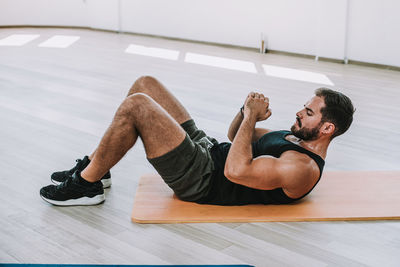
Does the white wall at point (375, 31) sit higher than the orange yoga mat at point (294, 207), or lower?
higher

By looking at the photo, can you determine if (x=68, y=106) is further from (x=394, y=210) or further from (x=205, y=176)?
(x=394, y=210)

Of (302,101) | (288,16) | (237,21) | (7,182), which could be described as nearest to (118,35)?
(237,21)

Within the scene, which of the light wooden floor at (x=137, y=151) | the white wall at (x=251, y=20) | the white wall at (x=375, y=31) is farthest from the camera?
the white wall at (x=251, y=20)

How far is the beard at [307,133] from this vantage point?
2.42 meters

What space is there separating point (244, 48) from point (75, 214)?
18.4 feet

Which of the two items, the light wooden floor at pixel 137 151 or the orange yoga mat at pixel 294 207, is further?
the orange yoga mat at pixel 294 207

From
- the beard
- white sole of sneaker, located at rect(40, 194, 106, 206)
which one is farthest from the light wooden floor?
the beard

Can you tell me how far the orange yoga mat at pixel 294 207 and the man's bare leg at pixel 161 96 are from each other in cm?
38

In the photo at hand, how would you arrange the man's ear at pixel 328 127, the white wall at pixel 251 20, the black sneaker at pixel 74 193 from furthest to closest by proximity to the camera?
the white wall at pixel 251 20
the black sneaker at pixel 74 193
the man's ear at pixel 328 127

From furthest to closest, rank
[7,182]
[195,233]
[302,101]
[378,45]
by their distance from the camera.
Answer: [378,45]
[302,101]
[7,182]
[195,233]

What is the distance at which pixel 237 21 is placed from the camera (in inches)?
305

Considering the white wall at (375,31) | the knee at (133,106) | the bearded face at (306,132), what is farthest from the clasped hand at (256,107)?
the white wall at (375,31)

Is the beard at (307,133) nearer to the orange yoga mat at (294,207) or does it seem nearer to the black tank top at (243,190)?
the black tank top at (243,190)

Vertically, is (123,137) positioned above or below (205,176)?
above
